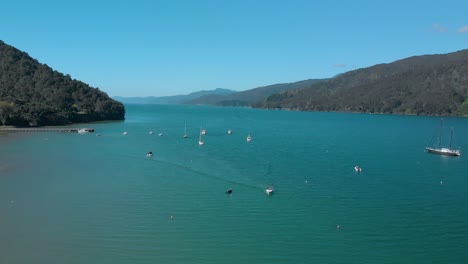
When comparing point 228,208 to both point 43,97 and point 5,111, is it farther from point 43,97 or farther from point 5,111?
point 43,97

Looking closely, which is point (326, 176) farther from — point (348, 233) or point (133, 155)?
point (133, 155)

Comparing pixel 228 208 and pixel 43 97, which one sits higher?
pixel 43 97

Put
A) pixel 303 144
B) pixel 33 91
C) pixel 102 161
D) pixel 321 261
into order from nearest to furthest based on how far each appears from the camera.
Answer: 1. pixel 321 261
2. pixel 102 161
3. pixel 303 144
4. pixel 33 91

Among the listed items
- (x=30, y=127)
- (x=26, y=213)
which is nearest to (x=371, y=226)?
(x=26, y=213)

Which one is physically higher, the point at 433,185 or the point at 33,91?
the point at 33,91

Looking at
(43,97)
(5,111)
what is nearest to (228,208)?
(5,111)

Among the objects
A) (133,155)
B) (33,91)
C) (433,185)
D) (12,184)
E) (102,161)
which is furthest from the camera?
(33,91)
